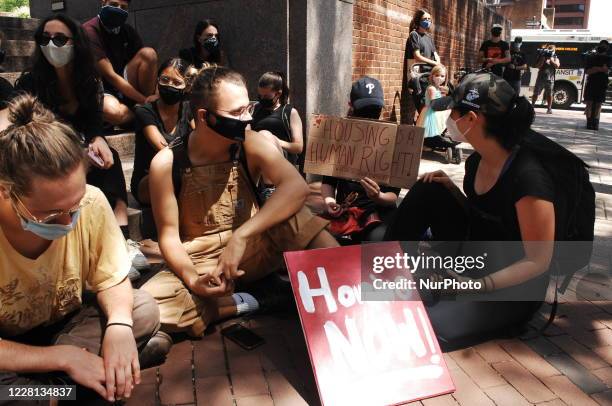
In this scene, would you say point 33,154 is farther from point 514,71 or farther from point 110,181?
point 514,71

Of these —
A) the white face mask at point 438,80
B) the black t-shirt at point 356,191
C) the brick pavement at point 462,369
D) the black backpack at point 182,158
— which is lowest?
the brick pavement at point 462,369

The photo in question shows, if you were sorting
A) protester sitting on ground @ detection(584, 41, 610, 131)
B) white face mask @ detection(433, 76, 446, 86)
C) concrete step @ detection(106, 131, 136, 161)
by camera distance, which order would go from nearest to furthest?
concrete step @ detection(106, 131, 136, 161) < white face mask @ detection(433, 76, 446, 86) < protester sitting on ground @ detection(584, 41, 610, 131)

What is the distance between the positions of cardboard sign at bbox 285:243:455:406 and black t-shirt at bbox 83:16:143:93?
338 cm

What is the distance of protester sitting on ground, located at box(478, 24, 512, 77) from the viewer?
449 inches

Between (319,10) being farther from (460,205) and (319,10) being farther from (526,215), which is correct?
(526,215)

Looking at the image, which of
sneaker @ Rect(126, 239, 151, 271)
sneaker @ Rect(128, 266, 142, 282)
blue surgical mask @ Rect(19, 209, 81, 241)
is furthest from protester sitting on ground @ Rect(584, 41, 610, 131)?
blue surgical mask @ Rect(19, 209, 81, 241)

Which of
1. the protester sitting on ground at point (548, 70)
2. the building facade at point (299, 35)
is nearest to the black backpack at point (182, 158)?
the building facade at point (299, 35)

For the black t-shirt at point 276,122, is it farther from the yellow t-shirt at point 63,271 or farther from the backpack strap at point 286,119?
the yellow t-shirt at point 63,271

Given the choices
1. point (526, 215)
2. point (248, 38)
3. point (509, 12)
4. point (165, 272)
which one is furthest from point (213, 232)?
point (509, 12)

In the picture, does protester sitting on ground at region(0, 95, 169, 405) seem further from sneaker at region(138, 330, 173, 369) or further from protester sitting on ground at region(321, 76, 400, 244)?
protester sitting on ground at region(321, 76, 400, 244)

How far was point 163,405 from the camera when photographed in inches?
85.4

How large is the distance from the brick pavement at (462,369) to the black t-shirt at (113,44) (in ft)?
10.4

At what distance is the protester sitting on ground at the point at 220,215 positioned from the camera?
8.48ft

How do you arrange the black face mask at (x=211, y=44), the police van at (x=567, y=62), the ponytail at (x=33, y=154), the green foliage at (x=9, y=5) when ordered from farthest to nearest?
the green foliage at (x=9, y=5) → the police van at (x=567, y=62) → the black face mask at (x=211, y=44) → the ponytail at (x=33, y=154)
